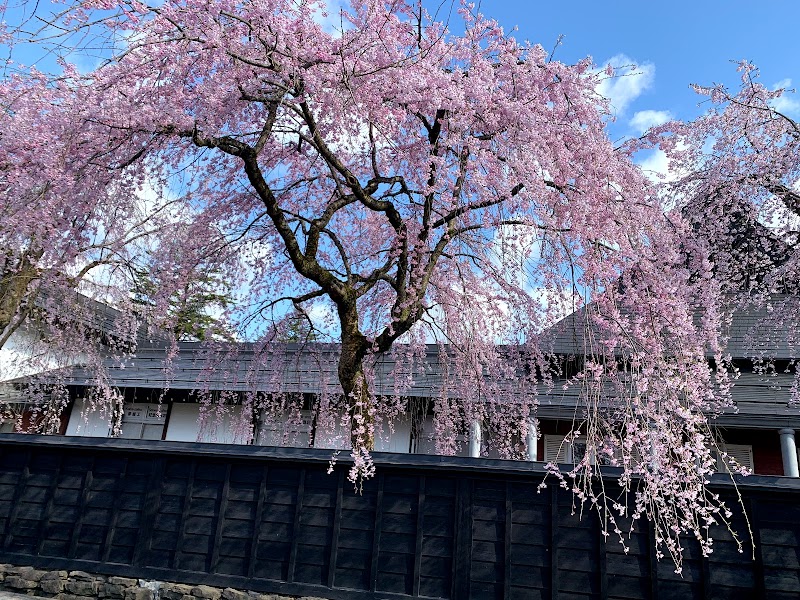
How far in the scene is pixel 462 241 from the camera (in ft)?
23.3

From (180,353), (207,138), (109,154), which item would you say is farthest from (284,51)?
(180,353)

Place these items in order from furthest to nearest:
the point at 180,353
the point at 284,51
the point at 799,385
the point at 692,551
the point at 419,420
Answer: the point at 180,353
the point at 419,420
the point at 799,385
the point at 284,51
the point at 692,551

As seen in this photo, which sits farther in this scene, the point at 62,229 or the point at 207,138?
the point at 62,229

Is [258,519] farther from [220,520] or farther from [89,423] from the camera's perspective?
[89,423]

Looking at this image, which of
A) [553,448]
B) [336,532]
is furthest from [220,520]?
[553,448]

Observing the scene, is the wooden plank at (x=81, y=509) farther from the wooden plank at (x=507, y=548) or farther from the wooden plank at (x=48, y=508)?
the wooden plank at (x=507, y=548)

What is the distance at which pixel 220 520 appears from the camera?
18.7ft

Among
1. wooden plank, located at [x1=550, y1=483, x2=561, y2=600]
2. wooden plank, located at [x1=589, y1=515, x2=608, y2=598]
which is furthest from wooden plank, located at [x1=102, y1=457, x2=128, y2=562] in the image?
wooden plank, located at [x1=589, y1=515, x2=608, y2=598]

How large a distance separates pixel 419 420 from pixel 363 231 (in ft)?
12.0

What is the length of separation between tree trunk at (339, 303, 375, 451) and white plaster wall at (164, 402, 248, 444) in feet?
17.9

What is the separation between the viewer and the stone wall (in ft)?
18.1

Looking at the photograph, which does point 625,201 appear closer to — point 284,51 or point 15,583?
point 284,51

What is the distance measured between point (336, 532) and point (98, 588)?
92.9 inches

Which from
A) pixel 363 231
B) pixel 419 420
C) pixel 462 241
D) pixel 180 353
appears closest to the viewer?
pixel 462 241
